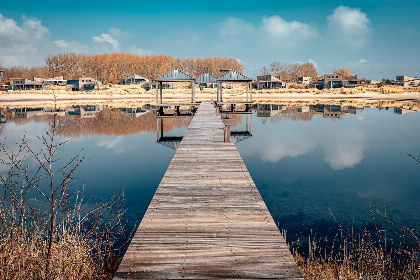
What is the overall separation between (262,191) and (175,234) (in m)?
6.00

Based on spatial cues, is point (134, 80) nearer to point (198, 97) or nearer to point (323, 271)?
point (198, 97)

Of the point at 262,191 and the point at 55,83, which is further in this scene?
the point at 55,83

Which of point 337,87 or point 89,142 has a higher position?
point 337,87

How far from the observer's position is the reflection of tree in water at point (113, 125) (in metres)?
22.5

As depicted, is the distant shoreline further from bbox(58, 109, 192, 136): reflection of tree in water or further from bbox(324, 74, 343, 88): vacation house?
bbox(58, 109, 192, 136): reflection of tree in water

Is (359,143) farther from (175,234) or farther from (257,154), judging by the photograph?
(175,234)

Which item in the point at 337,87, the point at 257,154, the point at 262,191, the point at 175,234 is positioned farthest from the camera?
the point at 337,87

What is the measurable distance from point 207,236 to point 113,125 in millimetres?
22711

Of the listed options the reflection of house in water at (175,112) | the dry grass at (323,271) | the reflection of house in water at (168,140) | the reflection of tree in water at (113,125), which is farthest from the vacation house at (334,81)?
the dry grass at (323,271)

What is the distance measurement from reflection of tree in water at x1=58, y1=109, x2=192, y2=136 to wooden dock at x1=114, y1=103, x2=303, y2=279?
16.7 m

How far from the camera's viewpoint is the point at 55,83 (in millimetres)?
93500

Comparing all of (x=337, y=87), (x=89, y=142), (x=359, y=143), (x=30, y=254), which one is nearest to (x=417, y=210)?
(x=30, y=254)

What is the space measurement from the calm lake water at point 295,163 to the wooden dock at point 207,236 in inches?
Result: 77.7

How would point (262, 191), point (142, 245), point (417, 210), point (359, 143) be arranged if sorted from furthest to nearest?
point (359, 143)
point (262, 191)
point (417, 210)
point (142, 245)
